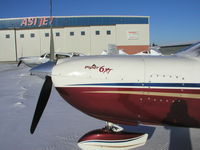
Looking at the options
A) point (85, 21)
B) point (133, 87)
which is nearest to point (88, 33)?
point (85, 21)

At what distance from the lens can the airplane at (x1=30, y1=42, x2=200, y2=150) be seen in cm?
182

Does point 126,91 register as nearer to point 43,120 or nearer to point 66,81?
point 66,81

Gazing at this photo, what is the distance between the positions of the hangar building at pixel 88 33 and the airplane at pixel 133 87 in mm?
28533

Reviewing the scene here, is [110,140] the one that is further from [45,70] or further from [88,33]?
[88,33]

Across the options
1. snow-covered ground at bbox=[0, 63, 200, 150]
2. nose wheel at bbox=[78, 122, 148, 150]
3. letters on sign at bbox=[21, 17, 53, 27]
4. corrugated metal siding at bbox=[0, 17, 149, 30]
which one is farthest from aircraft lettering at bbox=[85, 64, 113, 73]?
letters on sign at bbox=[21, 17, 53, 27]

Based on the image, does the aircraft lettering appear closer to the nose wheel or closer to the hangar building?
the nose wheel

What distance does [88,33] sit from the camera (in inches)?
1195

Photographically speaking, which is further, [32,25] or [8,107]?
[32,25]

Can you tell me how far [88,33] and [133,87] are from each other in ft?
96.8

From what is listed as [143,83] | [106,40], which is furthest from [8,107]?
[106,40]

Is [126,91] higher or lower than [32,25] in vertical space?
lower

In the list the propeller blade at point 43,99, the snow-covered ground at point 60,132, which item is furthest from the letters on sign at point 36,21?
the propeller blade at point 43,99

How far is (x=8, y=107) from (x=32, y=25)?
96.5 ft

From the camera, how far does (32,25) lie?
30719mm
